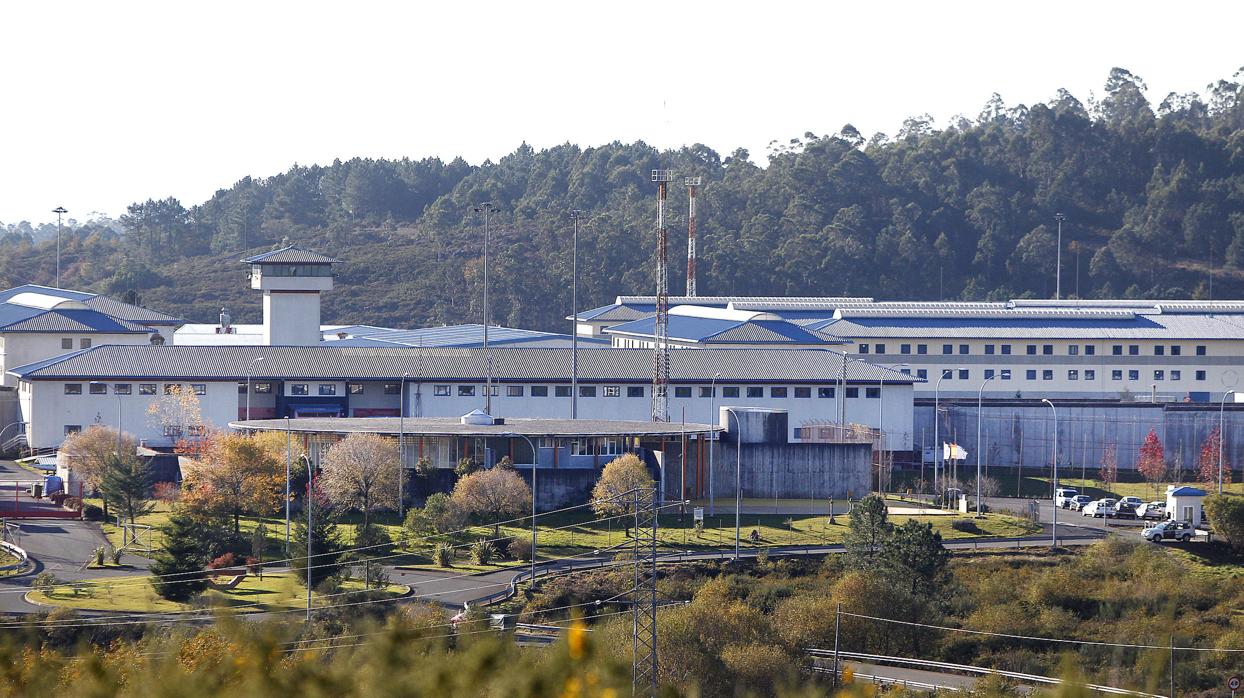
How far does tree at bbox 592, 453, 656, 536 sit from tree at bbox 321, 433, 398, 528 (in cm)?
556

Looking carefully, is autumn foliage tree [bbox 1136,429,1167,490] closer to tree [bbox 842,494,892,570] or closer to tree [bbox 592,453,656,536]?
tree [bbox 842,494,892,570]

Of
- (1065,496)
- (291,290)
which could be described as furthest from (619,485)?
(291,290)

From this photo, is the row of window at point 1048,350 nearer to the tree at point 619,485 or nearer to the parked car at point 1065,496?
the parked car at point 1065,496

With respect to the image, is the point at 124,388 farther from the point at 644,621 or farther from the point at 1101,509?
the point at 1101,509

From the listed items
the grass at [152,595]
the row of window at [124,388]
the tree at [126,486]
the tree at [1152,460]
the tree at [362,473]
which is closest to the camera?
the grass at [152,595]

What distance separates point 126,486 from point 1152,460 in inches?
1306

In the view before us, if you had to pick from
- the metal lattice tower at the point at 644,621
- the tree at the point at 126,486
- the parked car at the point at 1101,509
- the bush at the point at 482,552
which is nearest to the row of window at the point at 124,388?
the tree at the point at 126,486

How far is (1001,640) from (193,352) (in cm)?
3138

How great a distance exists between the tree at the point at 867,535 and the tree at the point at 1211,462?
1977cm

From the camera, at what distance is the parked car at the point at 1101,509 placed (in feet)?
152

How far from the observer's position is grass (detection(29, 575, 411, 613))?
31.1 metres

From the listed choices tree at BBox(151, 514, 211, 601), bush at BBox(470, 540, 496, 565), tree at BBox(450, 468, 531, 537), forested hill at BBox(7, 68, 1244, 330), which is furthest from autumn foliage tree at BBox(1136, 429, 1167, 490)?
forested hill at BBox(7, 68, 1244, 330)

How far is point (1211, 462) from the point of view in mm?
54438

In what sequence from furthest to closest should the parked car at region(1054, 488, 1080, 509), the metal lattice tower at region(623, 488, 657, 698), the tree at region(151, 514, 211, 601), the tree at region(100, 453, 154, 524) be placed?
the parked car at region(1054, 488, 1080, 509), the tree at region(100, 453, 154, 524), the tree at region(151, 514, 211, 601), the metal lattice tower at region(623, 488, 657, 698)
